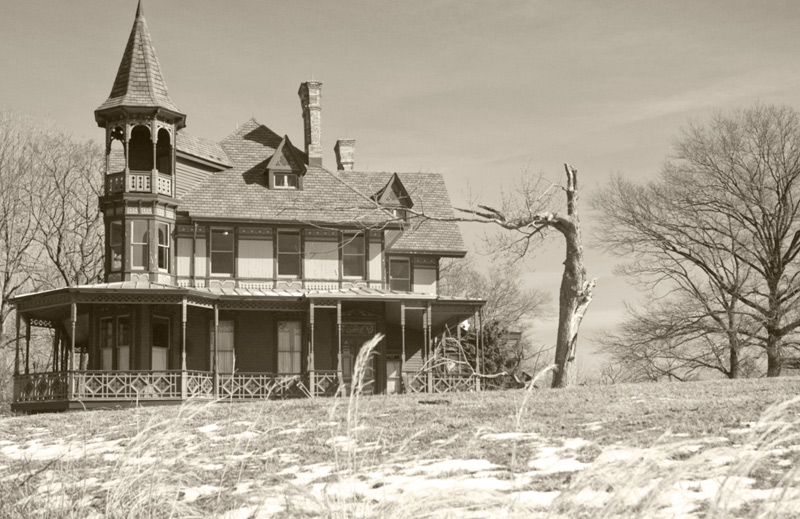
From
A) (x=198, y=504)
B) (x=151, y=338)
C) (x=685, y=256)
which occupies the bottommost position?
(x=198, y=504)

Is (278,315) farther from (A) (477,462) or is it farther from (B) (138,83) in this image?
(A) (477,462)

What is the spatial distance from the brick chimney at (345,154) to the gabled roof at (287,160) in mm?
5280

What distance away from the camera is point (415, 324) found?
37.1 metres

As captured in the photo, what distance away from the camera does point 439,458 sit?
11758 millimetres

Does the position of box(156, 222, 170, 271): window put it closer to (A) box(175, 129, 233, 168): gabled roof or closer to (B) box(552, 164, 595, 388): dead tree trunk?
(A) box(175, 129, 233, 168): gabled roof

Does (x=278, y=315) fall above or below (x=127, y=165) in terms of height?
below

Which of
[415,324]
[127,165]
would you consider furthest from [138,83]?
[415,324]

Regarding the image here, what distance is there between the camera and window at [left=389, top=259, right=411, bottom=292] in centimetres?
3766

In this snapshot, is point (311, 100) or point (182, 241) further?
point (311, 100)

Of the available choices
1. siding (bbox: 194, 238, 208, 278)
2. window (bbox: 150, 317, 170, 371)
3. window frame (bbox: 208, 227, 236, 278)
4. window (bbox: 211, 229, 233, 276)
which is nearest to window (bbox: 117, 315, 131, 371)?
window (bbox: 150, 317, 170, 371)

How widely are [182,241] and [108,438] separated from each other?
703 inches

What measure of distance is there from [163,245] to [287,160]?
5.43 meters

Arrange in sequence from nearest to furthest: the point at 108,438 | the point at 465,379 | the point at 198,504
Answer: the point at 198,504 → the point at 108,438 → the point at 465,379

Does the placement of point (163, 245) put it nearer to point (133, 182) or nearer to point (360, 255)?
point (133, 182)
